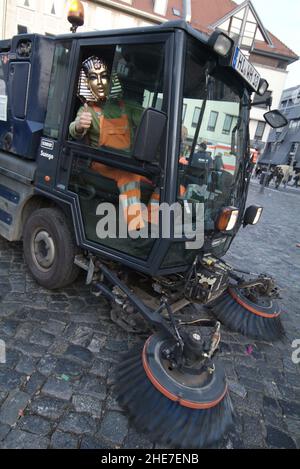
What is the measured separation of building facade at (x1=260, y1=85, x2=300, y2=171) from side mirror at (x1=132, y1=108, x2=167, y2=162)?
4094 cm

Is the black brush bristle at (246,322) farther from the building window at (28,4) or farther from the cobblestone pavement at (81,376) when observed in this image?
the building window at (28,4)

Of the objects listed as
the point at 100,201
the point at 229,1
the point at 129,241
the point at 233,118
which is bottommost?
the point at 129,241

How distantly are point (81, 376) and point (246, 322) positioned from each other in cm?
179

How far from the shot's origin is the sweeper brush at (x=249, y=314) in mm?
3322

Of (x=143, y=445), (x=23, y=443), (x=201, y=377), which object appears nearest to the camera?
(x=23, y=443)

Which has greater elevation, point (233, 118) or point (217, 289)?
point (233, 118)

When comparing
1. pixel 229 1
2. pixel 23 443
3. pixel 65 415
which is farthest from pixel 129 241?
pixel 229 1

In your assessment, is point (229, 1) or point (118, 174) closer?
point (118, 174)

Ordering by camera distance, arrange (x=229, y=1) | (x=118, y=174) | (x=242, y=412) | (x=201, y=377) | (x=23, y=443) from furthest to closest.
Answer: (x=229, y=1) < (x=118, y=174) < (x=242, y=412) < (x=201, y=377) < (x=23, y=443)

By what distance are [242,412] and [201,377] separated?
0.55m

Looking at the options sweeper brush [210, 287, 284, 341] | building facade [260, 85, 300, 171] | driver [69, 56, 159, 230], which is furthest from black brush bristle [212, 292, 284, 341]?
building facade [260, 85, 300, 171]

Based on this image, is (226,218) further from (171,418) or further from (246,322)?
(171,418)
